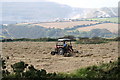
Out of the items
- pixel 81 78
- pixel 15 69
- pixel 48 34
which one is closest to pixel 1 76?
pixel 15 69

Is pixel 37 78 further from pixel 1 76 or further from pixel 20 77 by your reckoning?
pixel 1 76

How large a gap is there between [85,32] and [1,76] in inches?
4297

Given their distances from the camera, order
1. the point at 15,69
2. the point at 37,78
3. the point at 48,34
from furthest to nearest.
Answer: the point at 48,34, the point at 15,69, the point at 37,78

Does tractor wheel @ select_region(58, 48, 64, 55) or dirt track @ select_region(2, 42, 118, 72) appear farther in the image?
tractor wheel @ select_region(58, 48, 64, 55)

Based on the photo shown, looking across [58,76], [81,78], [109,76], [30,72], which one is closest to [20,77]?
[30,72]

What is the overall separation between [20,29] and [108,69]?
4417 inches

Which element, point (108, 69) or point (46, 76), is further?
point (108, 69)

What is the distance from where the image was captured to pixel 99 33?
4766 inches

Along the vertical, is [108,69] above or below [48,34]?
above

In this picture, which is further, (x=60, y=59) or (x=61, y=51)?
(x=61, y=51)

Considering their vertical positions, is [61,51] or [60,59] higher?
[61,51]

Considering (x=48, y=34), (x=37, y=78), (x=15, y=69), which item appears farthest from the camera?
(x=48, y=34)

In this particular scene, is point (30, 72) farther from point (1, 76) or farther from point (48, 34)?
point (48, 34)

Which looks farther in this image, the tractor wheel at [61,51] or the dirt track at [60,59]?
the tractor wheel at [61,51]
